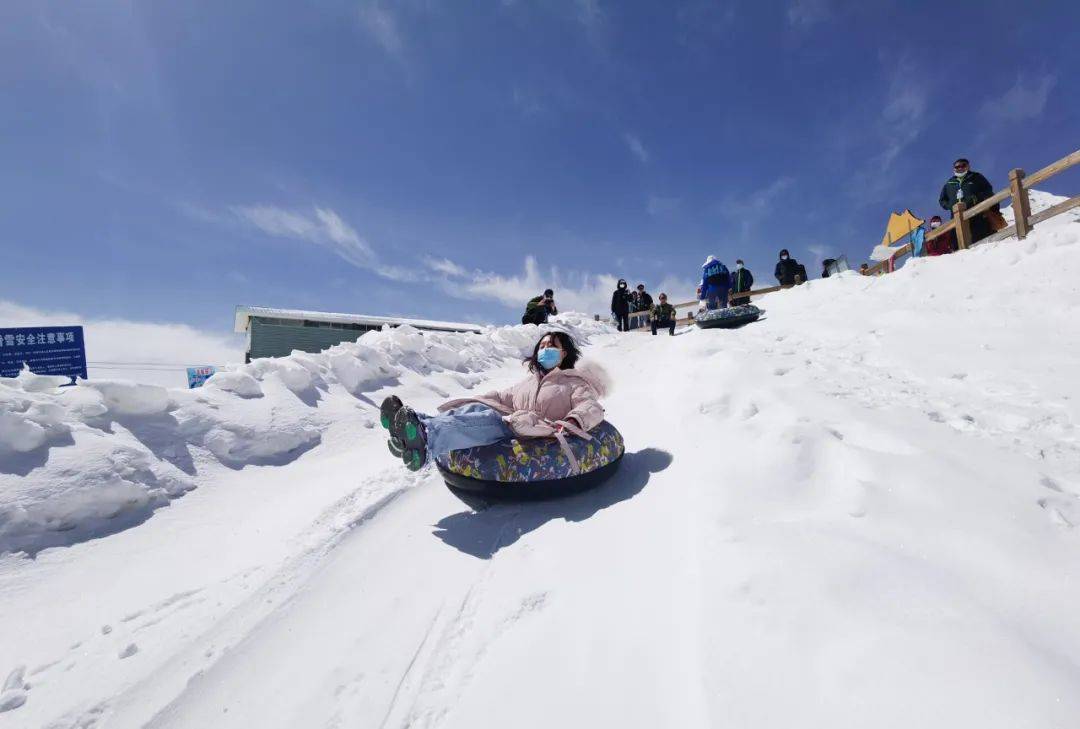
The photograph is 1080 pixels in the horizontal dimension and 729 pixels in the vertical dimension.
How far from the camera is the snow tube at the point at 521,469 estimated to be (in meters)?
2.97

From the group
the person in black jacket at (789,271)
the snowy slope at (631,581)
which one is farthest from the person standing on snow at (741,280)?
the snowy slope at (631,581)

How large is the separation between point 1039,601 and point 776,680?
1.09 meters

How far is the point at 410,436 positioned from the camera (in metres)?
2.77

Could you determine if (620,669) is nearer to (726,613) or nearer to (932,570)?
(726,613)

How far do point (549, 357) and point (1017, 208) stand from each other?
9.06 m

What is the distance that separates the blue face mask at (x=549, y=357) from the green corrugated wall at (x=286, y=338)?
1391 centimetres

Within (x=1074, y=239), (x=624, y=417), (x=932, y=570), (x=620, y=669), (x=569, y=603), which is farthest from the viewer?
(x=1074, y=239)

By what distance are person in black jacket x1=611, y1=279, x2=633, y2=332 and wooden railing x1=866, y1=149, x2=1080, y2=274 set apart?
9124mm

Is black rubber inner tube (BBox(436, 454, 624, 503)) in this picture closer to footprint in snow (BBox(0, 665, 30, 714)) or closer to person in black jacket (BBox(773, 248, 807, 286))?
footprint in snow (BBox(0, 665, 30, 714))

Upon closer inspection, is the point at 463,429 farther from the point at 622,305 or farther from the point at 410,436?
the point at 622,305

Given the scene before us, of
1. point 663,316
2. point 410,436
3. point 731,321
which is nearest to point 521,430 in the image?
point 410,436

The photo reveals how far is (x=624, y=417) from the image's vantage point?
4.80 metres

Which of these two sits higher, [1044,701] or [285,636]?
[1044,701]

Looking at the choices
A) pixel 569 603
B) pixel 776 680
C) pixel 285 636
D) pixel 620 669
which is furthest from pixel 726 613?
pixel 285 636
